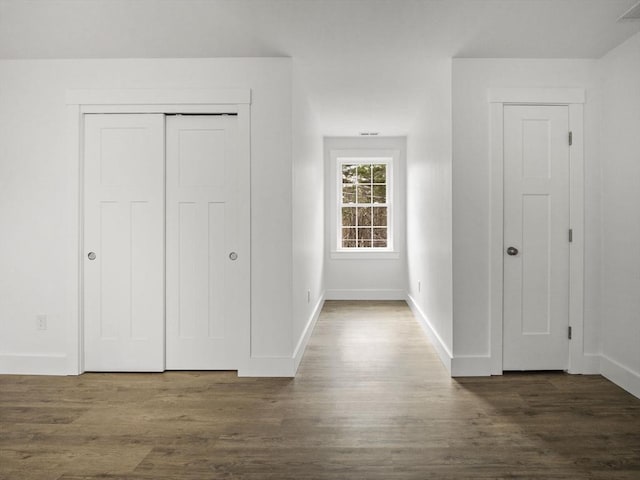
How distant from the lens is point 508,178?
136 inches

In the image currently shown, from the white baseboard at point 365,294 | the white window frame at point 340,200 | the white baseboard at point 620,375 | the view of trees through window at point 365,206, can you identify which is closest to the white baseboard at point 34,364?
the white baseboard at point 365,294

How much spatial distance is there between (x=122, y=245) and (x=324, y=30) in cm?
233

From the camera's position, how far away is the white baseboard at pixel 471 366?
11.2ft

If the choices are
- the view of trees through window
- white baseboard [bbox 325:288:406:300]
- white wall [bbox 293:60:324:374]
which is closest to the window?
the view of trees through window

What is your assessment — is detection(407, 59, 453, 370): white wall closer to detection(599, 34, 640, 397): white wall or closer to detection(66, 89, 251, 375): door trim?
detection(599, 34, 640, 397): white wall

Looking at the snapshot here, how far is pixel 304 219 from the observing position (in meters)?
4.35

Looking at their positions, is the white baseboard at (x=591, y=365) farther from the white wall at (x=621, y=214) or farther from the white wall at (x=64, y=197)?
the white wall at (x=64, y=197)

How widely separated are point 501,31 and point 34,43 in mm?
3418

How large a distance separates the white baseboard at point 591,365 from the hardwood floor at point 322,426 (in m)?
0.11

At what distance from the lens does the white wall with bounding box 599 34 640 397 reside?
307 cm

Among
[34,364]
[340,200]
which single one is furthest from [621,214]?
[34,364]

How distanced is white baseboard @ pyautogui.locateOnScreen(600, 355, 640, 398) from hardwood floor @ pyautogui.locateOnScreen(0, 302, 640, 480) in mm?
60

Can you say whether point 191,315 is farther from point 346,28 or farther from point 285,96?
point 346,28

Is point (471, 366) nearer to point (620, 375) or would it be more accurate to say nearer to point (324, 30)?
point (620, 375)
